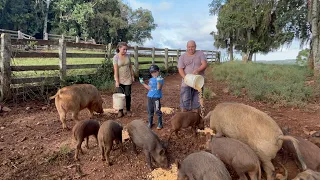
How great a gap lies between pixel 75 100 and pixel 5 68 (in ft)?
9.61

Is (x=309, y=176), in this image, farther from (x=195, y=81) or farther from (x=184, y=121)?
(x=195, y=81)

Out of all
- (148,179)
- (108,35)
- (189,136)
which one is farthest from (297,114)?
(108,35)

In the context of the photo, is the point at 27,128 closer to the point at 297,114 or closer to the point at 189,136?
the point at 189,136

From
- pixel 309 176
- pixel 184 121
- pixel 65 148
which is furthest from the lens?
pixel 184 121

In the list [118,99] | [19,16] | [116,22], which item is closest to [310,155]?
[118,99]

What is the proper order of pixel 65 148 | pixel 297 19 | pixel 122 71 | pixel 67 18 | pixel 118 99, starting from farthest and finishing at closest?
pixel 67 18 < pixel 297 19 < pixel 122 71 < pixel 118 99 < pixel 65 148

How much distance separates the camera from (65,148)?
4.58m

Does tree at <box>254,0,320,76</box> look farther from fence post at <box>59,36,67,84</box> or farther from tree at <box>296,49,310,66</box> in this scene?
fence post at <box>59,36,67,84</box>

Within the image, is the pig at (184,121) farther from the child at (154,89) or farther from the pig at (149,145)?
the pig at (149,145)

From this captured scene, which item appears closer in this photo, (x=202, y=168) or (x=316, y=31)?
(x=202, y=168)

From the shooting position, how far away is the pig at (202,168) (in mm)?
3133

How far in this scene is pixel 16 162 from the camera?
14.1 feet

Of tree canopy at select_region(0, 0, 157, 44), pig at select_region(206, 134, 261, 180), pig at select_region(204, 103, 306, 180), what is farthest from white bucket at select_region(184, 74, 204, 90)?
tree canopy at select_region(0, 0, 157, 44)

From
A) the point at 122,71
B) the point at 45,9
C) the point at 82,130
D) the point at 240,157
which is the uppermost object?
the point at 45,9
